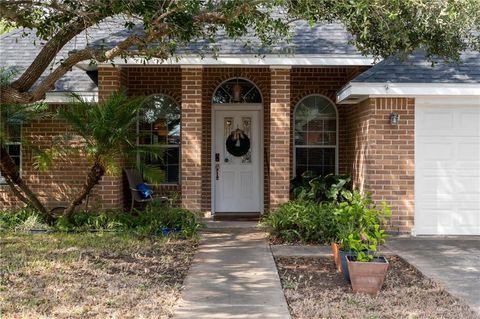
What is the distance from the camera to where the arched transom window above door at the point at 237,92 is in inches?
492

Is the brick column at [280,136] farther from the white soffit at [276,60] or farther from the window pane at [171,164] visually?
the window pane at [171,164]

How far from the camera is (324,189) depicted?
1095 centimetres

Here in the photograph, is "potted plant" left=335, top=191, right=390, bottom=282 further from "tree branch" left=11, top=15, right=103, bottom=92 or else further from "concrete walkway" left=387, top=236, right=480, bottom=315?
"tree branch" left=11, top=15, right=103, bottom=92

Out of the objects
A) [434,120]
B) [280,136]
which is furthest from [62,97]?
[434,120]

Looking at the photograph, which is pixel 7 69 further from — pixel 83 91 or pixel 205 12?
pixel 205 12

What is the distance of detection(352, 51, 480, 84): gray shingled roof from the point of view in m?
9.94

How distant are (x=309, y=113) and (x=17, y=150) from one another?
6378mm

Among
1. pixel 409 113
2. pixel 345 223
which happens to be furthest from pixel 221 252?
pixel 409 113

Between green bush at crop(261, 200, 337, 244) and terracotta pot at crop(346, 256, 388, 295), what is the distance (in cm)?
288

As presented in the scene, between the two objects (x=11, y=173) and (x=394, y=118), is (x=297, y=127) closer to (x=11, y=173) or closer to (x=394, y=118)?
(x=394, y=118)

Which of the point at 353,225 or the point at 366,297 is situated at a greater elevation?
the point at 353,225

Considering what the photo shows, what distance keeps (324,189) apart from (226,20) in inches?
173

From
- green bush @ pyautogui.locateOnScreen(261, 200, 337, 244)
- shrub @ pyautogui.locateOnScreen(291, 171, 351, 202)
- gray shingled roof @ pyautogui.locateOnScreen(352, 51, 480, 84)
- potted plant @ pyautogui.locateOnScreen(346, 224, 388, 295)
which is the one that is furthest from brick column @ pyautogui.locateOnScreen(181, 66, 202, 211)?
potted plant @ pyautogui.locateOnScreen(346, 224, 388, 295)

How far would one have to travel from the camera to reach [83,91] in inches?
448
